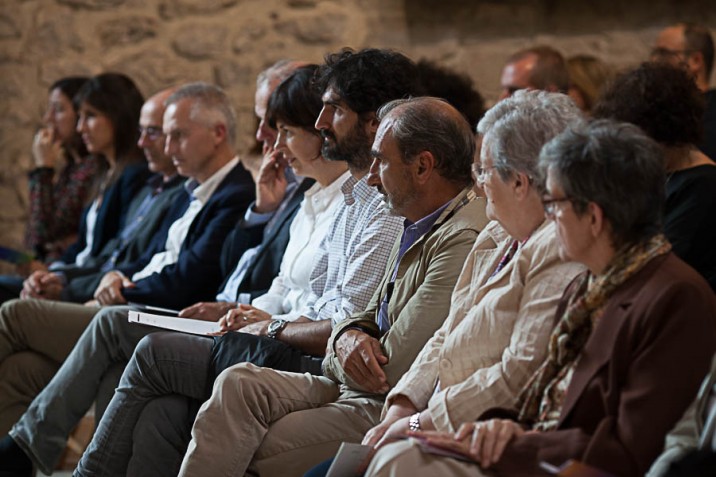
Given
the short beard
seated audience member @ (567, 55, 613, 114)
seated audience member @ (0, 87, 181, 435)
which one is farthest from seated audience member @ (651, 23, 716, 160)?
seated audience member @ (0, 87, 181, 435)

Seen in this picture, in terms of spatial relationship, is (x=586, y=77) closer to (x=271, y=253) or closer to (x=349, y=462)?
(x=271, y=253)

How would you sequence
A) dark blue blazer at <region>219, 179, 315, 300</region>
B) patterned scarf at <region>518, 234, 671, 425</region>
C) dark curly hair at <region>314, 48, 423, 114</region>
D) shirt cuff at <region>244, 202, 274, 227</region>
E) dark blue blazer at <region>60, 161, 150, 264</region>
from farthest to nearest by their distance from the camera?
dark blue blazer at <region>60, 161, 150, 264</region> → shirt cuff at <region>244, 202, 274, 227</region> → dark blue blazer at <region>219, 179, 315, 300</region> → dark curly hair at <region>314, 48, 423, 114</region> → patterned scarf at <region>518, 234, 671, 425</region>

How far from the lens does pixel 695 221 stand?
323 centimetres

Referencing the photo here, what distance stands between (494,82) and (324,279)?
2.88 meters

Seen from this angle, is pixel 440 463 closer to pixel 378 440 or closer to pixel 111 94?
pixel 378 440

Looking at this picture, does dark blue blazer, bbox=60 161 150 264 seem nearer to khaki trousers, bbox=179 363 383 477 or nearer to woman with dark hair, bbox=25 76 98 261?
woman with dark hair, bbox=25 76 98 261

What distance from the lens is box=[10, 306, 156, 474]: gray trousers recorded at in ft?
12.1

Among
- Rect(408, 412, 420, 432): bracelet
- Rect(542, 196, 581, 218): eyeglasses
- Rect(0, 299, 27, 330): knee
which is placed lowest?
Rect(0, 299, 27, 330): knee

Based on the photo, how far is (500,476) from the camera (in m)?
2.18

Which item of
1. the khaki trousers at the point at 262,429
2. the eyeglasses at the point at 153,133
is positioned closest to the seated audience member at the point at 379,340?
the khaki trousers at the point at 262,429

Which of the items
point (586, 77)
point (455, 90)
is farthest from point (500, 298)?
point (586, 77)

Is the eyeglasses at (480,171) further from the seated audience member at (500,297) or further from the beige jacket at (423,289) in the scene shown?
the beige jacket at (423,289)

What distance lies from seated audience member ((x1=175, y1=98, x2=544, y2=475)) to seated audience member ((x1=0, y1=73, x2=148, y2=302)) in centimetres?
279

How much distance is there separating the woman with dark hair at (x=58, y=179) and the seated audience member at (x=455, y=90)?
229cm
